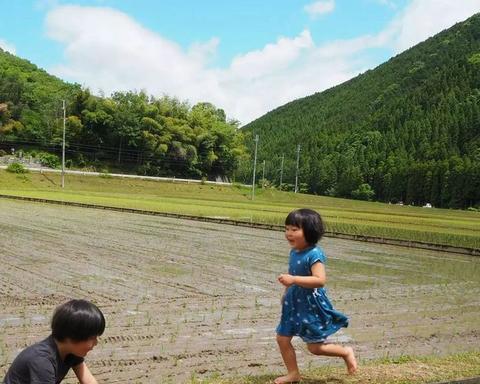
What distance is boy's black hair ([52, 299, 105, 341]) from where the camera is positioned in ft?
9.32

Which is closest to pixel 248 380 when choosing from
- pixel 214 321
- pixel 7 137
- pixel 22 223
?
pixel 214 321

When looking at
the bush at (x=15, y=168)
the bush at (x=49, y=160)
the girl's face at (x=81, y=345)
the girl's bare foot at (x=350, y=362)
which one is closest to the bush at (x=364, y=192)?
the bush at (x=49, y=160)

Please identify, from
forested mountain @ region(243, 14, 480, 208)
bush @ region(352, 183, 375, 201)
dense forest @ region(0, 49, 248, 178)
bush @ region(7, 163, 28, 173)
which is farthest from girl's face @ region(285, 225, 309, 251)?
bush @ region(352, 183, 375, 201)

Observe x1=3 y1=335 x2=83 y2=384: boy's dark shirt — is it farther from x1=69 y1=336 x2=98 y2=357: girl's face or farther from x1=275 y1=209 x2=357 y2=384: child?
x1=275 y1=209 x2=357 y2=384: child

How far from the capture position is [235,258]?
42.5ft

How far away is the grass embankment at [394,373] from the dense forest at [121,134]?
235 ft

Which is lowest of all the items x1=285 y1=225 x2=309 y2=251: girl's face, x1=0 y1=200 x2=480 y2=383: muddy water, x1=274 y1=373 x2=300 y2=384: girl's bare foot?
x1=0 y1=200 x2=480 y2=383: muddy water

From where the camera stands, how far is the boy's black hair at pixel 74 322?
2.84m

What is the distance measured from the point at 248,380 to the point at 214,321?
2.27 metres

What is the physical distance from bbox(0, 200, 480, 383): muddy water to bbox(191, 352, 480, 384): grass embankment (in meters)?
0.41

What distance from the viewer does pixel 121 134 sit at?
249 ft

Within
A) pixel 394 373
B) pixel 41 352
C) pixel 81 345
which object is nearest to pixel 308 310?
pixel 394 373

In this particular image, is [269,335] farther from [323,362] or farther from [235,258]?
[235,258]

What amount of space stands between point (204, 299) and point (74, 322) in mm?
5016
